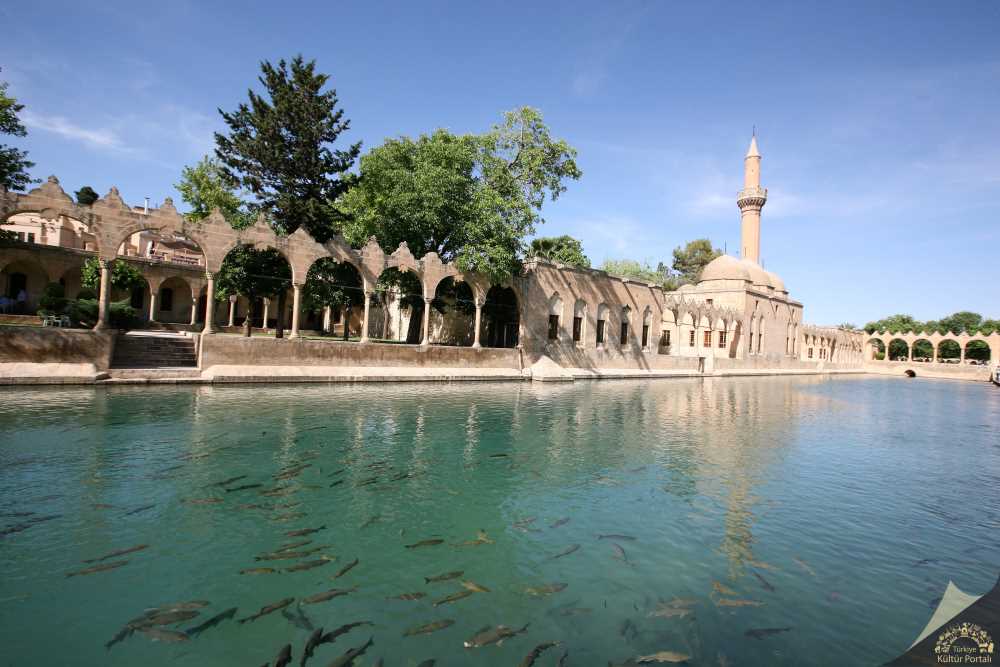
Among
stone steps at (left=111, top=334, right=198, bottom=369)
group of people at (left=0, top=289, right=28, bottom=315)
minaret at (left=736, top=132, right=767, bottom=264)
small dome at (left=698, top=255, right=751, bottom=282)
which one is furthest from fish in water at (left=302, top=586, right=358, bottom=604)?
minaret at (left=736, top=132, right=767, bottom=264)

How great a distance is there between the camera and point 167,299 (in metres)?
33.2

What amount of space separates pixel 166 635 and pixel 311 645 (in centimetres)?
104

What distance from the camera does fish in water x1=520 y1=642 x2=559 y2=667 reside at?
3.35 metres

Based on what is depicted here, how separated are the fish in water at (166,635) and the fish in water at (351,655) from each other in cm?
111

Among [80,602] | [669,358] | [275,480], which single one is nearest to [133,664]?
[80,602]

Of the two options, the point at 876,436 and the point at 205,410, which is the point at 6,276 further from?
the point at 876,436

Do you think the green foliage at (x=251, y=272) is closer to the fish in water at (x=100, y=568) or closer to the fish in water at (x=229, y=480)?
the fish in water at (x=229, y=480)

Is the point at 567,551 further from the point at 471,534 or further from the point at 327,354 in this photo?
the point at 327,354

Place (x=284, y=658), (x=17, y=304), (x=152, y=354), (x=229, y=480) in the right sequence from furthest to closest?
1. (x=17, y=304)
2. (x=152, y=354)
3. (x=229, y=480)
4. (x=284, y=658)

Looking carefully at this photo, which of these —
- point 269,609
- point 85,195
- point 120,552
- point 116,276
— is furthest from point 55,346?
point 85,195

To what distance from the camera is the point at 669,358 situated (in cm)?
3250

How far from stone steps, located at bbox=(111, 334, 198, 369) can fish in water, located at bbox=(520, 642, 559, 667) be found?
15678 millimetres

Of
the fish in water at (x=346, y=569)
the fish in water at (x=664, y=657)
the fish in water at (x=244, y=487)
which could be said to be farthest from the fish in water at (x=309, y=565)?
the fish in water at (x=664, y=657)

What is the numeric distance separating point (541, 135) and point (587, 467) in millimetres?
19057
